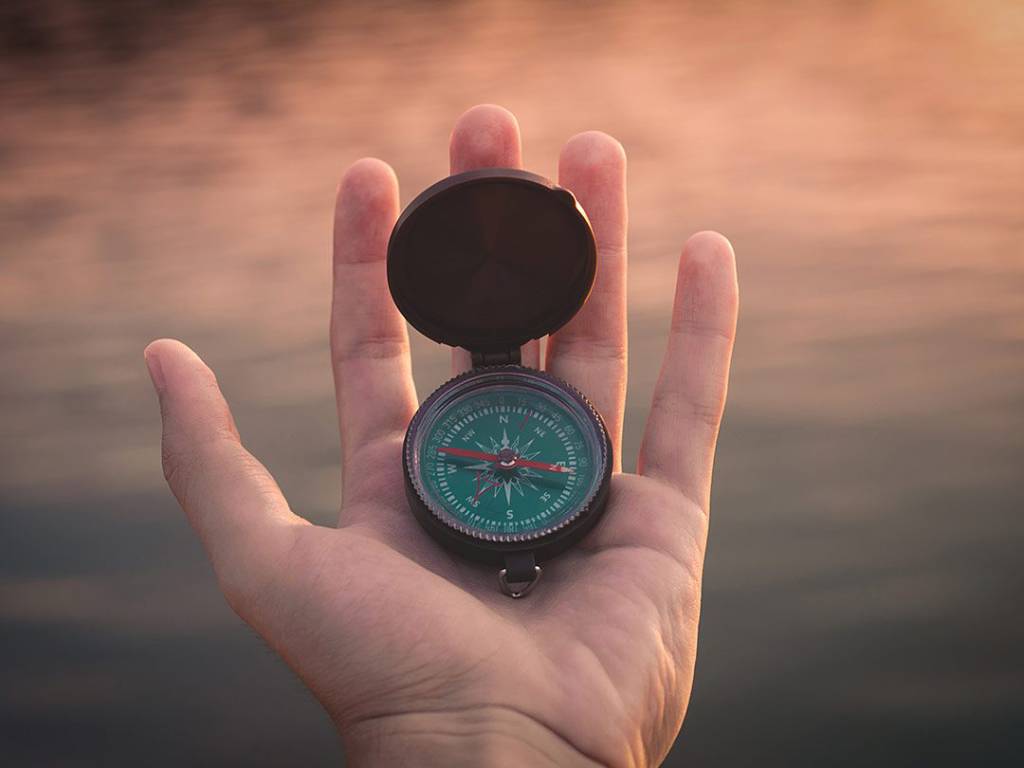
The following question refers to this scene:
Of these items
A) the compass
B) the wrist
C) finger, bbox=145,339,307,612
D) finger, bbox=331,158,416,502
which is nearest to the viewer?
the wrist

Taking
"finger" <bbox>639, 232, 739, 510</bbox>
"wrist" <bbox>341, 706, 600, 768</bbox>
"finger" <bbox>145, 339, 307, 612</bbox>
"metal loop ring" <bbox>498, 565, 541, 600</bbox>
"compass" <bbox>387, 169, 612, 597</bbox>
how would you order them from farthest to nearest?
1. "finger" <bbox>639, 232, 739, 510</bbox>
2. "compass" <bbox>387, 169, 612, 597</bbox>
3. "metal loop ring" <bbox>498, 565, 541, 600</bbox>
4. "finger" <bbox>145, 339, 307, 612</bbox>
5. "wrist" <bbox>341, 706, 600, 768</bbox>

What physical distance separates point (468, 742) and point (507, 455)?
1.19 m

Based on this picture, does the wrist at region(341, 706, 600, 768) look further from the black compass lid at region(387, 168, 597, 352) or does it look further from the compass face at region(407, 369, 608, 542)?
the black compass lid at region(387, 168, 597, 352)

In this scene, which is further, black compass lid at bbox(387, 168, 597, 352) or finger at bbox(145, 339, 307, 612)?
black compass lid at bbox(387, 168, 597, 352)

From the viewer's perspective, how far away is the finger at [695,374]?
356cm

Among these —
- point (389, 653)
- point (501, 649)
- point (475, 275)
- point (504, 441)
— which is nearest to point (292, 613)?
point (389, 653)

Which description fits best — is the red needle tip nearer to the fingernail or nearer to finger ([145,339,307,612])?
finger ([145,339,307,612])

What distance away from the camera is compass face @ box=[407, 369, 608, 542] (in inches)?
135

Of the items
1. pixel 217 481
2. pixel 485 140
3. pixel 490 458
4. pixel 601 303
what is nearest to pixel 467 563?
pixel 490 458

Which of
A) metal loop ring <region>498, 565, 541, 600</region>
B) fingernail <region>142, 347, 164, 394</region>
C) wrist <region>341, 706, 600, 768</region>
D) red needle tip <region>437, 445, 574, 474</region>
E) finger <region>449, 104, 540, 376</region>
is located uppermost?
finger <region>449, 104, 540, 376</region>

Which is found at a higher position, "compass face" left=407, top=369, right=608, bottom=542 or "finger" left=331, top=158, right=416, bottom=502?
"finger" left=331, top=158, right=416, bottom=502

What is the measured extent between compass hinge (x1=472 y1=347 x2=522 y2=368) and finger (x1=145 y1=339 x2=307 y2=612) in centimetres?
97

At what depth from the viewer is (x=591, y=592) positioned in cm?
310

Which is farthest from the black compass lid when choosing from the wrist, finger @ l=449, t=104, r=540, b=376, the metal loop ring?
the wrist
